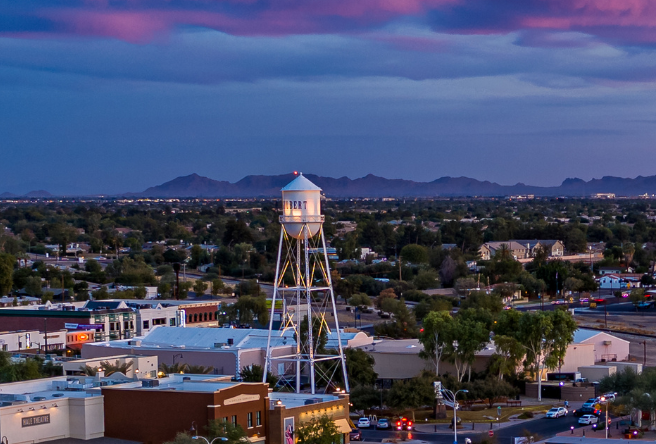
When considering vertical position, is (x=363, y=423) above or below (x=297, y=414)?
below

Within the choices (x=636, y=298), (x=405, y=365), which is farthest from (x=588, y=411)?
(x=636, y=298)

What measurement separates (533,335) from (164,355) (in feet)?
70.3

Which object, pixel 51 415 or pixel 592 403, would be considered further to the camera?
pixel 592 403

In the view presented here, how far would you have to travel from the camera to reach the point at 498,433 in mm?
51562

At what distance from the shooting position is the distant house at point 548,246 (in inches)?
6535

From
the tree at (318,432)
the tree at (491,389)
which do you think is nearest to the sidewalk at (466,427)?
the tree at (491,389)

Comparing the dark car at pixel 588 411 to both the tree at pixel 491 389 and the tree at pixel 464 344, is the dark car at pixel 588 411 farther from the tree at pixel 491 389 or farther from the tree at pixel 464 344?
the tree at pixel 464 344

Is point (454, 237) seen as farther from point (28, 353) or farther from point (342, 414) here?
point (342, 414)

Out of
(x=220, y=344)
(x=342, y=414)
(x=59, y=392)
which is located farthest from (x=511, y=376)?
(x=59, y=392)

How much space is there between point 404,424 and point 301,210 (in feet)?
37.5

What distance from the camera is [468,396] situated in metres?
61.1

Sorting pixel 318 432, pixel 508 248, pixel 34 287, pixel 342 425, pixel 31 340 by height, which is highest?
pixel 508 248

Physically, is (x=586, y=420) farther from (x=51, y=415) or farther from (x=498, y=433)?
(x=51, y=415)

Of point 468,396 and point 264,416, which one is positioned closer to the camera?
point 264,416
